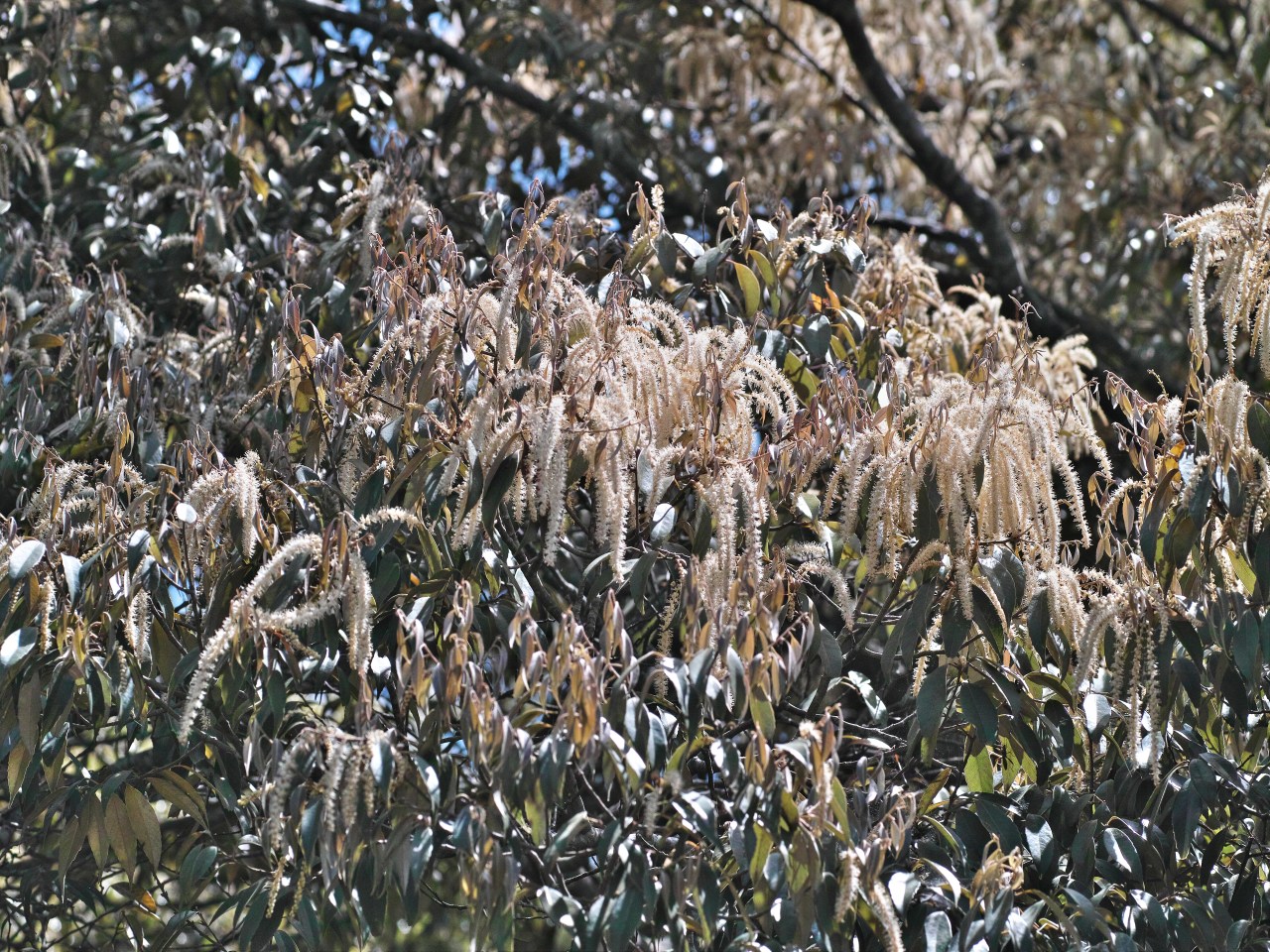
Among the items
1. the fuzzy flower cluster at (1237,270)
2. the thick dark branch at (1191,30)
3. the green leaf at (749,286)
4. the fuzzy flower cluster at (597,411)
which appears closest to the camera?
the fuzzy flower cluster at (597,411)

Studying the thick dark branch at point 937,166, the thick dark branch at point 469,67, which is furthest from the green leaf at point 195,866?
the thick dark branch at point 937,166

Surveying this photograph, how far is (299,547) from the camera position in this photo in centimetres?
236

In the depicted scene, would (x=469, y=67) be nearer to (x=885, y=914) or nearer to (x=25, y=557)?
(x=25, y=557)

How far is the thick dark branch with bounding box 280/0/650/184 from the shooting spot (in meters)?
5.30

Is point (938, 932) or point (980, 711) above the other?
point (980, 711)

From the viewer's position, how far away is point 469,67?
5336mm

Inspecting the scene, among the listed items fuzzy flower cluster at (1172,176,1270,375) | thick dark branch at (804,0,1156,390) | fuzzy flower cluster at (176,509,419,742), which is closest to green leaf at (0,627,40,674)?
fuzzy flower cluster at (176,509,419,742)

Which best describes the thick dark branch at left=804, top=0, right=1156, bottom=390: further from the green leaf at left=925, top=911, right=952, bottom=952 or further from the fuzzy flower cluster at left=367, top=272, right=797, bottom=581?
the green leaf at left=925, top=911, right=952, bottom=952

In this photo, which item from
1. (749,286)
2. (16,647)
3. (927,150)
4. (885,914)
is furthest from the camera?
(927,150)

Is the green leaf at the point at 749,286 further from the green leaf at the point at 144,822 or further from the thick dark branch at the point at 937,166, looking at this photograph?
the thick dark branch at the point at 937,166

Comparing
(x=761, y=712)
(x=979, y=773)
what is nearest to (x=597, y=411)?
(x=761, y=712)

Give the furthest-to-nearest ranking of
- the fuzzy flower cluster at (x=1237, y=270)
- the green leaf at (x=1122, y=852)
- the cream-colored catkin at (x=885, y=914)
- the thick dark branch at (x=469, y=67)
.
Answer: the thick dark branch at (x=469, y=67)
the fuzzy flower cluster at (x=1237, y=270)
the green leaf at (x=1122, y=852)
the cream-colored catkin at (x=885, y=914)

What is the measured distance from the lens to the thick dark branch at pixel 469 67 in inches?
209

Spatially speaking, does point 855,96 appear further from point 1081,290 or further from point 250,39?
point 250,39
